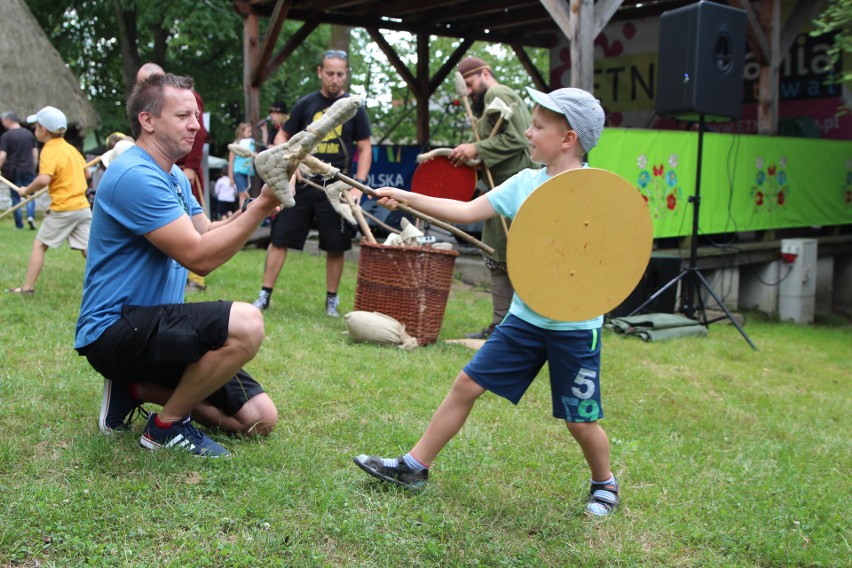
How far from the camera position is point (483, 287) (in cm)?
955

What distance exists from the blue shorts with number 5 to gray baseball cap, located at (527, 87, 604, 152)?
0.69 metres

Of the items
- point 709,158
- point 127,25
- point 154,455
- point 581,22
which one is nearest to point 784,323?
point 709,158

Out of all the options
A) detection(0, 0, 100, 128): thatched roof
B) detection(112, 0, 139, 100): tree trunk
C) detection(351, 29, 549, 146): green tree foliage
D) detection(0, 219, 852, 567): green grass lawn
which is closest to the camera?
detection(0, 219, 852, 567): green grass lawn

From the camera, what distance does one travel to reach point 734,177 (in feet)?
32.0

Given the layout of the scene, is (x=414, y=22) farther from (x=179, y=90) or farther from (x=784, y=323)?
(x=179, y=90)

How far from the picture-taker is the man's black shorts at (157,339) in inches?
117

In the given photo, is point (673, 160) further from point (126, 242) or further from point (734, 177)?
point (126, 242)

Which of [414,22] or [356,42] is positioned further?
[356,42]

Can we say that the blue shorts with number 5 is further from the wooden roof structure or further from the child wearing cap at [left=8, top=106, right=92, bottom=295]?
the wooden roof structure

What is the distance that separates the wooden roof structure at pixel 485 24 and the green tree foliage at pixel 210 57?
2.68 m

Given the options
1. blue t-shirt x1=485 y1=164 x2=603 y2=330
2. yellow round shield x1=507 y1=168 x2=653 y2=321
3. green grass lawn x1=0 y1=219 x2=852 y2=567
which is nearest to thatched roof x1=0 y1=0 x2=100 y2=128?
green grass lawn x1=0 y1=219 x2=852 y2=567

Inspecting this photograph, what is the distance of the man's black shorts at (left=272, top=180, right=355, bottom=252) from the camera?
6.34 meters

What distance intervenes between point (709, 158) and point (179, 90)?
24.4 ft

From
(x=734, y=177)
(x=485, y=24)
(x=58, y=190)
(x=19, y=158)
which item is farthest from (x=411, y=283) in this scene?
(x=19, y=158)
